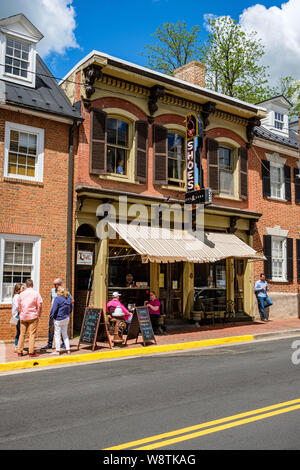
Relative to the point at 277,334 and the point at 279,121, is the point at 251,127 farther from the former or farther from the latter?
the point at 277,334

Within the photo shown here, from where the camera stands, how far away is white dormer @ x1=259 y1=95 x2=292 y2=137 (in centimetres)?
2217

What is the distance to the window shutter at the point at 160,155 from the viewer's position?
15.5 meters

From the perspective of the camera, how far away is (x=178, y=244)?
14750 millimetres

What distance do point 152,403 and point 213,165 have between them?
12379mm

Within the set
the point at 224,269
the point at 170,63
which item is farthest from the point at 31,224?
the point at 170,63

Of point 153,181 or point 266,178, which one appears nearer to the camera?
point 153,181

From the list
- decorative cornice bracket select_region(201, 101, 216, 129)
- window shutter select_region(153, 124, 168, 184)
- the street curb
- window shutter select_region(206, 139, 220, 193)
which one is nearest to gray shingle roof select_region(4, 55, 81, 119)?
window shutter select_region(153, 124, 168, 184)

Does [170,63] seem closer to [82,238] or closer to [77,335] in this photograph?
[82,238]

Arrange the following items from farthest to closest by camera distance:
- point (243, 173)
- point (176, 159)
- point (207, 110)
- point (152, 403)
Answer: point (243, 173), point (207, 110), point (176, 159), point (152, 403)

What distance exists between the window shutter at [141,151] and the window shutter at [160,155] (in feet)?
1.41

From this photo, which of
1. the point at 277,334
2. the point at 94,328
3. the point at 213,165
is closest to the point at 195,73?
the point at 213,165

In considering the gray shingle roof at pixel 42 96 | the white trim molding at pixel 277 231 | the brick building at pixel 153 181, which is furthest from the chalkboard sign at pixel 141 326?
the white trim molding at pixel 277 231

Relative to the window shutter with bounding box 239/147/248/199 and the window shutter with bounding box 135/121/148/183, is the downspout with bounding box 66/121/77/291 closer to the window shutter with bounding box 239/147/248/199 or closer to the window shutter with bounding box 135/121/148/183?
the window shutter with bounding box 135/121/148/183

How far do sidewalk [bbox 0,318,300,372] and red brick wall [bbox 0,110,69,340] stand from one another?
1793 millimetres
